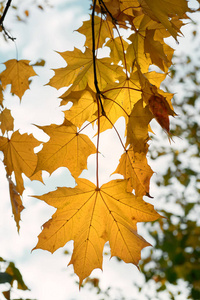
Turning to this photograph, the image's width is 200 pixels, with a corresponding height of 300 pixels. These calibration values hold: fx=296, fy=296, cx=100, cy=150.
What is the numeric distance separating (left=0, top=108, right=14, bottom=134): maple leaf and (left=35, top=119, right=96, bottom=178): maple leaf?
394 millimetres

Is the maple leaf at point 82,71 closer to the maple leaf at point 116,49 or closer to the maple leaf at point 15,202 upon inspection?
the maple leaf at point 116,49

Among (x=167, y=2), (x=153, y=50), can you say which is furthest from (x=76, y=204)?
(x=167, y=2)

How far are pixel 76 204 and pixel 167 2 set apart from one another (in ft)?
2.33

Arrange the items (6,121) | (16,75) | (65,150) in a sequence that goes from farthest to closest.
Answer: (16,75)
(6,121)
(65,150)

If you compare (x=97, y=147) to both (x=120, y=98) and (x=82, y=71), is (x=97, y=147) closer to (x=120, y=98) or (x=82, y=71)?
(x=120, y=98)

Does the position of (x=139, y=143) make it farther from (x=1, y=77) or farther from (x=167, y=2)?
(x=1, y=77)

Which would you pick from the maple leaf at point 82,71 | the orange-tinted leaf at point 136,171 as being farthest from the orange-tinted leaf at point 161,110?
the maple leaf at point 82,71

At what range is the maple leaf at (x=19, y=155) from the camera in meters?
1.27

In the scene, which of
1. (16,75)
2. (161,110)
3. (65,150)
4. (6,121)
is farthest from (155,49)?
(16,75)

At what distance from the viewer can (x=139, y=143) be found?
3.01 ft

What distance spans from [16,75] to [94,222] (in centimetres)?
97

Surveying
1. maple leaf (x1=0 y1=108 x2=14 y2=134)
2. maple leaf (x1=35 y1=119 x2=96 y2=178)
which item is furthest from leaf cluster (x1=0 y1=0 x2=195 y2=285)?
maple leaf (x1=0 y1=108 x2=14 y2=134)

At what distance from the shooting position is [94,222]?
109 cm

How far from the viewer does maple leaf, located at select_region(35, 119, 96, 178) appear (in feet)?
3.33
